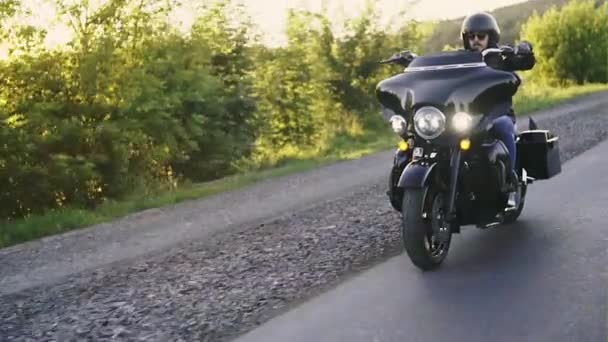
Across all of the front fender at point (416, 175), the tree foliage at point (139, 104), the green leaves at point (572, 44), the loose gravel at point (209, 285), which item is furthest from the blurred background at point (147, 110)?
the green leaves at point (572, 44)

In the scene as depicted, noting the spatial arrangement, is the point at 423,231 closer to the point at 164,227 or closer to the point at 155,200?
the point at 164,227

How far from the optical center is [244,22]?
1662 centimetres

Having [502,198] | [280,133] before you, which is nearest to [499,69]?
[502,198]

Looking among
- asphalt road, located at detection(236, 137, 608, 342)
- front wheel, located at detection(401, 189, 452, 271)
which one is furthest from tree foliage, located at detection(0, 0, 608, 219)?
front wheel, located at detection(401, 189, 452, 271)

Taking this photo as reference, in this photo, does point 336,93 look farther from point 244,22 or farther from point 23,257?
point 23,257

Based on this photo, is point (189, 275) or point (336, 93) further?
point (336, 93)

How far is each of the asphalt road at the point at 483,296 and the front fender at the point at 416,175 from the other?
649 mm

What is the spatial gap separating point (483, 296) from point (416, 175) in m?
1.03

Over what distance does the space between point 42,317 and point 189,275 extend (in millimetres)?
1189

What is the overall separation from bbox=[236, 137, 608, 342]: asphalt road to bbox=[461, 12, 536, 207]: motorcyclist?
0.51m

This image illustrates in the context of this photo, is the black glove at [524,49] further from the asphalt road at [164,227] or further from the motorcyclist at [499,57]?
the asphalt road at [164,227]

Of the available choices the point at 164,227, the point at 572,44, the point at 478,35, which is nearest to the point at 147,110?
the point at 164,227

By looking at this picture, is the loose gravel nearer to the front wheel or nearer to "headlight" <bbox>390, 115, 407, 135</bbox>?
the front wheel

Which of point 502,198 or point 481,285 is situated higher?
point 502,198
